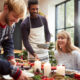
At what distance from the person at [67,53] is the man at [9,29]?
0.97 m

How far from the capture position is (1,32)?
5.53 ft

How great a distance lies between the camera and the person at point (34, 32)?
2595 mm

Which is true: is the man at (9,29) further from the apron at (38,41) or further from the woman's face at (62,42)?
the woman's face at (62,42)

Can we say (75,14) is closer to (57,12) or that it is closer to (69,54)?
(57,12)

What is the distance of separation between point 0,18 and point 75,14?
3.44m

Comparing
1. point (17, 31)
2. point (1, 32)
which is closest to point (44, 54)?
point (1, 32)

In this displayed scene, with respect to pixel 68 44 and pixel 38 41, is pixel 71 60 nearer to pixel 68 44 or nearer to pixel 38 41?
pixel 68 44

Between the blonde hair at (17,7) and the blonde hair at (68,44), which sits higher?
the blonde hair at (17,7)

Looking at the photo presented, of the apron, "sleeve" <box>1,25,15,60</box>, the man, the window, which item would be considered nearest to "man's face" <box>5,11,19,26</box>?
the man

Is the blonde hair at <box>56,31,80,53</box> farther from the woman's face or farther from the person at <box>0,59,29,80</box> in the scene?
the person at <box>0,59,29,80</box>

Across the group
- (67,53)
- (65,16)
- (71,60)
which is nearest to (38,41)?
(67,53)

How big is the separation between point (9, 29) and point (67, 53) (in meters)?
1.13

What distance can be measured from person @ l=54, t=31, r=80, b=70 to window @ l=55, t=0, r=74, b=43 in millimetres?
2325


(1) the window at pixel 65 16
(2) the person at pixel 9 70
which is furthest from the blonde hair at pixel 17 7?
(1) the window at pixel 65 16
